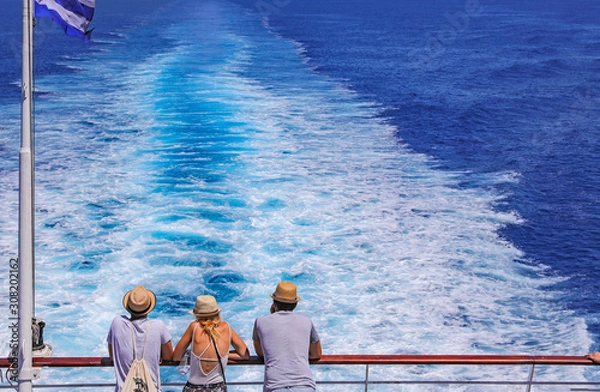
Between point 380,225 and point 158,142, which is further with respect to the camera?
point 158,142

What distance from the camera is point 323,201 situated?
1883 cm

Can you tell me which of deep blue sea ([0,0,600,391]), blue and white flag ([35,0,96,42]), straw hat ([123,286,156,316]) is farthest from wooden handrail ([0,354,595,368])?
deep blue sea ([0,0,600,391])

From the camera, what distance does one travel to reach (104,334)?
471 inches

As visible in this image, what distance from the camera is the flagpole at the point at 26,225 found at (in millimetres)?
5254

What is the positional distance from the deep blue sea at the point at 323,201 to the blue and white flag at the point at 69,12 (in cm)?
598

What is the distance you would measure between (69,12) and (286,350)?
137 inches

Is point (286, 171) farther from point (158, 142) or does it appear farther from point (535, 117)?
point (535, 117)

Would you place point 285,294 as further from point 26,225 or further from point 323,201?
point 323,201

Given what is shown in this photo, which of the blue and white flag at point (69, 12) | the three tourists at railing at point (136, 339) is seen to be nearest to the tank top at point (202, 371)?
the three tourists at railing at point (136, 339)

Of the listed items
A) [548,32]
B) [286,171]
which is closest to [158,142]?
[286,171]

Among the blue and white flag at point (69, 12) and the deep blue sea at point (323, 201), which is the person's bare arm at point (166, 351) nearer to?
the blue and white flag at point (69, 12)

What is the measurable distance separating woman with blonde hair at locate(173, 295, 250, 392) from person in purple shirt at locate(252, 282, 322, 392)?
178mm

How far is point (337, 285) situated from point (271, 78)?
85.2 feet

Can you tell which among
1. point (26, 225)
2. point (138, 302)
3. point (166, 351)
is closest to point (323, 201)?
point (26, 225)
